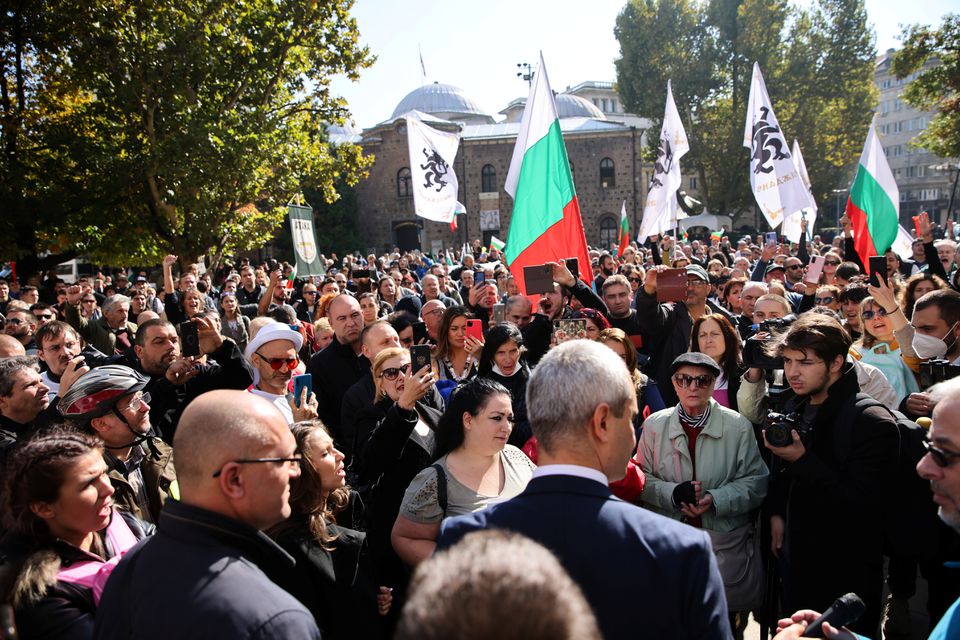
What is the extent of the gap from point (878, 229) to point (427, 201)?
6680 mm

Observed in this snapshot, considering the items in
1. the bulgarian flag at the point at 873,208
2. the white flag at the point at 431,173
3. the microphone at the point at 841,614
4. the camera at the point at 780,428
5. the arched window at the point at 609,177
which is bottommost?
the microphone at the point at 841,614

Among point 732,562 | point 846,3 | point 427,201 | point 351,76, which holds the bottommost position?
point 732,562

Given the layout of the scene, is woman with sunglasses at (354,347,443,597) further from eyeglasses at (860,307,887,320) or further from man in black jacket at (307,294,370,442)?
eyeglasses at (860,307,887,320)

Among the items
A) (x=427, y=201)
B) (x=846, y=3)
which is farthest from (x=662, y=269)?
(x=846, y=3)

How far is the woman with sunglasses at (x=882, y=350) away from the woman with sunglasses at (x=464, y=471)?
272cm

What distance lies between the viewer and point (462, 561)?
109 cm

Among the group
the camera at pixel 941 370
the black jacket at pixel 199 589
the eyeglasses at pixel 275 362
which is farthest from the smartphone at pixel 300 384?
the camera at pixel 941 370

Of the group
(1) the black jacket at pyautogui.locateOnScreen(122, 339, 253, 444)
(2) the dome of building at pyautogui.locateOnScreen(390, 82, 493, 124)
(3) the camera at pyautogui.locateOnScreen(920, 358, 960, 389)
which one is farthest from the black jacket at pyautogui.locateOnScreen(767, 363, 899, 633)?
(2) the dome of building at pyautogui.locateOnScreen(390, 82, 493, 124)

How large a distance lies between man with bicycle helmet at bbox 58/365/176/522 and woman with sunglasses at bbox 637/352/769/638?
2365mm

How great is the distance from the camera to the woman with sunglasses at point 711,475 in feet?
11.3

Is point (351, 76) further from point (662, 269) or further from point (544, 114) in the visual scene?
point (662, 269)

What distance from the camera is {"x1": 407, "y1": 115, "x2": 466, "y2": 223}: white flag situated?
11.7 meters

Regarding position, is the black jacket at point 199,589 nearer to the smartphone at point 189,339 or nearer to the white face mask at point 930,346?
the smartphone at point 189,339

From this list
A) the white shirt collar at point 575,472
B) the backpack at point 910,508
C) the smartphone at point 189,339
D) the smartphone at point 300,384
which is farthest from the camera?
the smartphone at point 189,339
